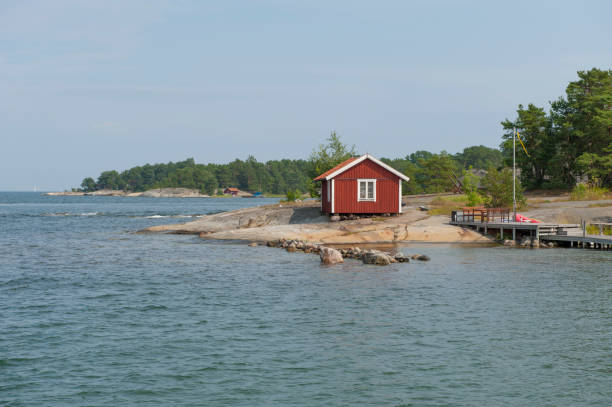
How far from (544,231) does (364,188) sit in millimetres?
13666

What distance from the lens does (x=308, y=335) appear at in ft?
55.6

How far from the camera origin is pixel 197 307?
20859 mm

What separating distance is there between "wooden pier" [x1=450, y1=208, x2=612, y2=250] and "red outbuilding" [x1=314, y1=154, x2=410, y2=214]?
532 centimetres

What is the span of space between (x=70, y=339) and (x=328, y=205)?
1255 inches

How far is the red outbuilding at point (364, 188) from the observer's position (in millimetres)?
46438

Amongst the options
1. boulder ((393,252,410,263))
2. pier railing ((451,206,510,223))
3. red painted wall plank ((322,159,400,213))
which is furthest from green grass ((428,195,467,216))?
boulder ((393,252,410,263))

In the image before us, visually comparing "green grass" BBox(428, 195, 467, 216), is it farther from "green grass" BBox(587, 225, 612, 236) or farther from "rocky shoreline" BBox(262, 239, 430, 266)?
"rocky shoreline" BBox(262, 239, 430, 266)

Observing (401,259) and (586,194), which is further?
(586,194)

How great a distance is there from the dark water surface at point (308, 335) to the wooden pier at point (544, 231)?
7.87 m

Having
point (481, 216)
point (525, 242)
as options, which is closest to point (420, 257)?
point (525, 242)

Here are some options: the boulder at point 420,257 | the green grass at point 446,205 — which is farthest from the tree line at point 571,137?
the boulder at point 420,257

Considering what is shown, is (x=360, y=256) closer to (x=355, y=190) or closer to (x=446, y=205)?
(x=355, y=190)

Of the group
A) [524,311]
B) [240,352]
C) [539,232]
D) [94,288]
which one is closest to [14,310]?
[94,288]

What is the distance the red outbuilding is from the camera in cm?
4644
